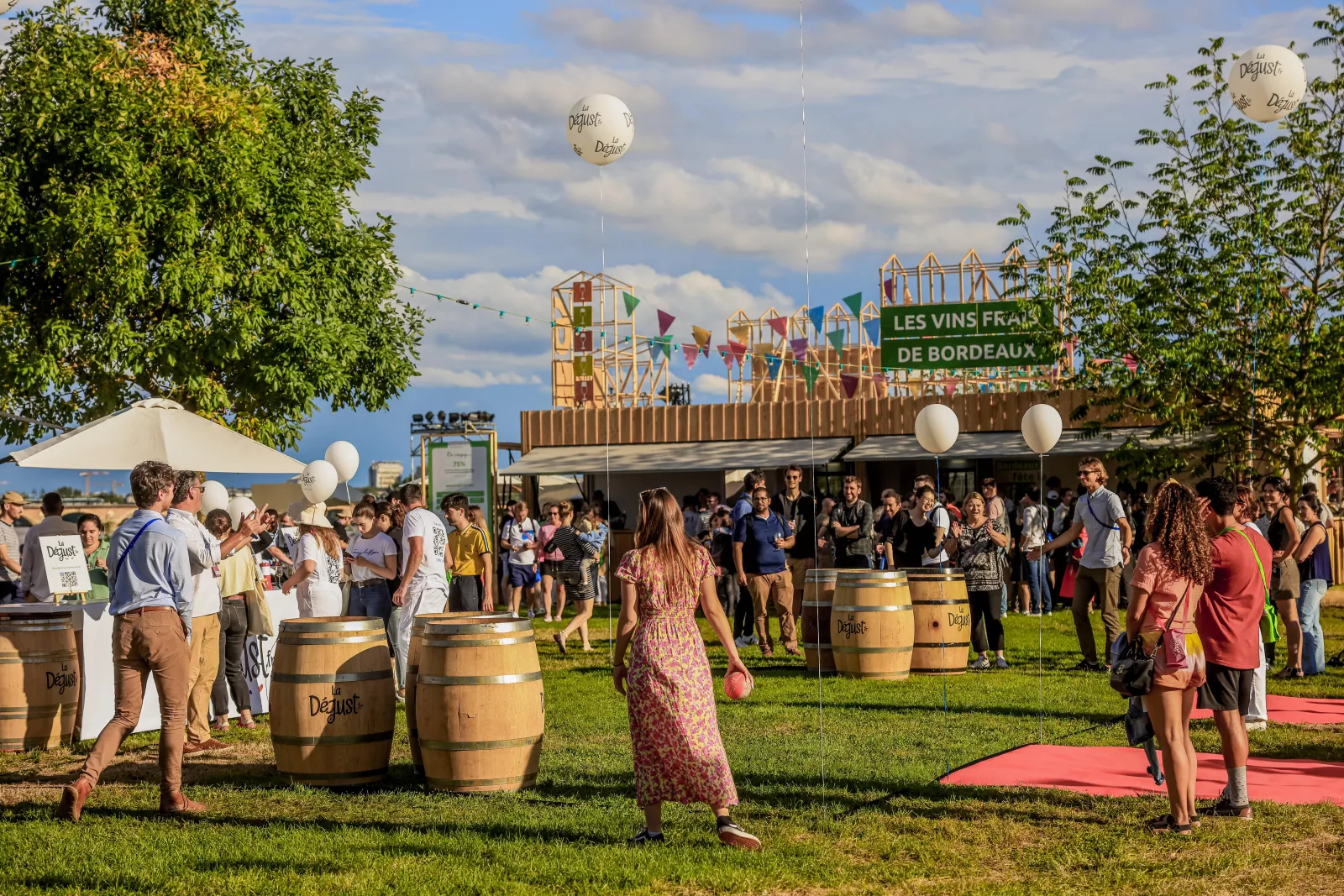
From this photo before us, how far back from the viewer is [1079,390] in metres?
22.2

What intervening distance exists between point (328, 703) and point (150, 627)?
1.00m

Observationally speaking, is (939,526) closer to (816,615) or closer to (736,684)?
(816,615)

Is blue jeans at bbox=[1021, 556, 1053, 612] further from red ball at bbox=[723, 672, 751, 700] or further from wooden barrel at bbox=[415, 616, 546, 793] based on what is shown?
red ball at bbox=[723, 672, 751, 700]

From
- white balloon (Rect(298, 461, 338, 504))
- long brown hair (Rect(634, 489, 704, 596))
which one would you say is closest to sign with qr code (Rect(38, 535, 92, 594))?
white balloon (Rect(298, 461, 338, 504))

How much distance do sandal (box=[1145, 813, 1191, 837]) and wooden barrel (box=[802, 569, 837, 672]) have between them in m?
5.48

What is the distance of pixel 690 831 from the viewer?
20.0 feet

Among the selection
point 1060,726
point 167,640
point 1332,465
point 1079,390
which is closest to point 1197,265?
point 1332,465

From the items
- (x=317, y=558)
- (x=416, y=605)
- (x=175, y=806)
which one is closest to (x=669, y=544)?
(x=175, y=806)

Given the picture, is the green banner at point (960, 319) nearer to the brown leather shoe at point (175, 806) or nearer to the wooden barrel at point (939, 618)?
the wooden barrel at point (939, 618)

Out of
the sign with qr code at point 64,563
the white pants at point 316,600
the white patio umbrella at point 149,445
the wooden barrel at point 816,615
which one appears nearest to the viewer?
the white pants at point 316,600

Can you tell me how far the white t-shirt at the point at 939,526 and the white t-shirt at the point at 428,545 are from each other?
5.11m

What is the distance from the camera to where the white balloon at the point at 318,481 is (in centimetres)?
1494

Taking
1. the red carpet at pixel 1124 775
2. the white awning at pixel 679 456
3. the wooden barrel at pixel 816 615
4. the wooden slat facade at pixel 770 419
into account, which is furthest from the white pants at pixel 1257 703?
the white awning at pixel 679 456

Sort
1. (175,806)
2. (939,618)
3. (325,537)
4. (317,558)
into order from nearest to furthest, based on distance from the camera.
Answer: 1. (175,806)
2. (317,558)
3. (325,537)
4. (939,618)
